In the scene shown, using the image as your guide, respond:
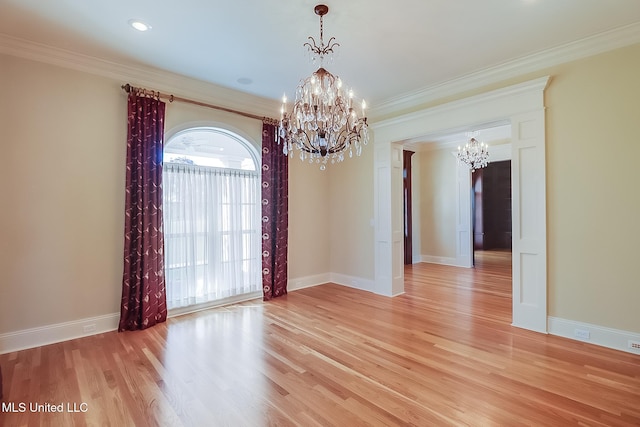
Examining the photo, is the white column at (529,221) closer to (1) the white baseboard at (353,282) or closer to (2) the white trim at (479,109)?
(2) the white trim at (479,109)

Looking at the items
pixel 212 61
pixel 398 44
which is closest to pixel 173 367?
pixel 212 61

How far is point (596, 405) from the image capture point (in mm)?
2240

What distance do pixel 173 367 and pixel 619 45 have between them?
550 centimetres

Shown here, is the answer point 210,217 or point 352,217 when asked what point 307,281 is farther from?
point 210,217

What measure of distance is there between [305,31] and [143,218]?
2.92 metres

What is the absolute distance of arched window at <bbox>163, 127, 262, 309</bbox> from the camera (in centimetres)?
428

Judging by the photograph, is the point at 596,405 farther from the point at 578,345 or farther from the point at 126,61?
the point at 126,61

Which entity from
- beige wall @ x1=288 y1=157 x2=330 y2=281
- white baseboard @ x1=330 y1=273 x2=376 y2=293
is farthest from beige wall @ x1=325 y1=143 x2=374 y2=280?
beige wall @ x1=288 y1=157 x2=330 y2=281

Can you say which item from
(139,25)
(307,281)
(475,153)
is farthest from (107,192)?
(475,153)

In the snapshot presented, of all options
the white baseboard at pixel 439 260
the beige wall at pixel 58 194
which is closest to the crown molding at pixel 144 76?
the beige wall at pixel 58 194

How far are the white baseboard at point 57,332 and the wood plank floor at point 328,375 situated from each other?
134 mm

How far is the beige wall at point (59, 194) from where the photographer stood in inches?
126

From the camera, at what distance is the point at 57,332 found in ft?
11.2

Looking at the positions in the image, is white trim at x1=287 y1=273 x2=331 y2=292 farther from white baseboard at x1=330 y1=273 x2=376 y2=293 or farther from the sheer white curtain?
the sheer white curtain
